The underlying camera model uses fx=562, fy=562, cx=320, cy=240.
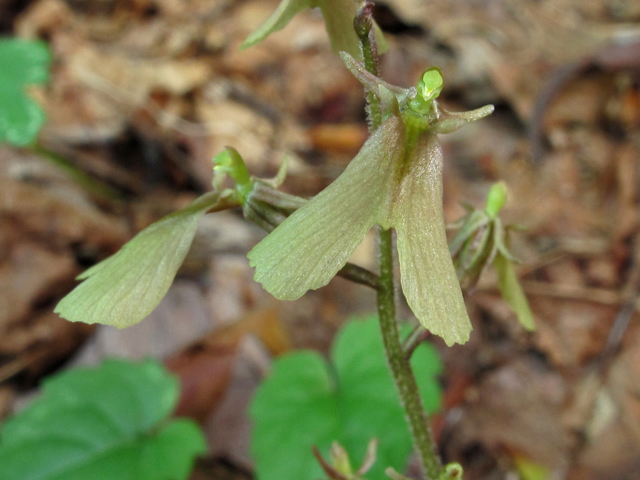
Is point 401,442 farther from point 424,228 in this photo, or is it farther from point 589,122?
point 589,122

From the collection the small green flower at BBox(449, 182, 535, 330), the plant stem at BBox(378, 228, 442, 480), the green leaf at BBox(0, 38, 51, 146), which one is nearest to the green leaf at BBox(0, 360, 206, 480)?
the plant stem at BBox(378, 228, 442, 480)

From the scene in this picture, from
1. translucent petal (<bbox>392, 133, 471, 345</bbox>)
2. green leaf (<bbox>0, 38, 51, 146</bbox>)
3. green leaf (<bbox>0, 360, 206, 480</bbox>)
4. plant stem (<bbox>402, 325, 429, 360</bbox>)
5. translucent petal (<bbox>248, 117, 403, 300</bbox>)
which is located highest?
green leaf (<bbox>0, 38, 51, 146</bbox>)

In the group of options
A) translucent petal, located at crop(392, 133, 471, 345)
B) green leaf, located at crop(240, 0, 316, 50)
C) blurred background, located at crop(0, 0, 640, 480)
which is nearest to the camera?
translucent petal, located at crop(392, 133, 471, 345)

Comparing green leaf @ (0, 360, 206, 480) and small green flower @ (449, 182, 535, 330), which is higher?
small green flower @ (449, 182, 535, 330)

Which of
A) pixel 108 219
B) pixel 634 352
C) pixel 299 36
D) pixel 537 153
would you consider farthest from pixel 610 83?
pixel 108 219

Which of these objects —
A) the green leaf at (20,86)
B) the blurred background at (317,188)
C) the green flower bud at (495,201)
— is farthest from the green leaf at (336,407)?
the green leaf at (20,86)

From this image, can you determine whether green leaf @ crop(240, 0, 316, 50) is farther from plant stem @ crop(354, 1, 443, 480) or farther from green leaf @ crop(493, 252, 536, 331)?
green leaf @ crop(493, 252, 536, 331)
